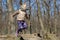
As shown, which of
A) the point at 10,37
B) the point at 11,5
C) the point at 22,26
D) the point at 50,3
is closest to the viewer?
the point at 22,26

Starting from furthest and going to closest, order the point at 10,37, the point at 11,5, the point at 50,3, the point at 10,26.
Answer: the point at 50,3 → the point at 11,5 → the point at 10,26 → the point at 10,37

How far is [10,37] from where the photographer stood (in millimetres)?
10773

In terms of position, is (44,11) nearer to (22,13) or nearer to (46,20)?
(46,20)

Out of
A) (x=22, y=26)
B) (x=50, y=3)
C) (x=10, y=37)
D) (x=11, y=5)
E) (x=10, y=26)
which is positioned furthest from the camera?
(x=50, y=3)

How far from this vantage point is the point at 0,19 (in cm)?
1816

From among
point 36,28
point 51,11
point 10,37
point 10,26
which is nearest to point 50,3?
point 51,11

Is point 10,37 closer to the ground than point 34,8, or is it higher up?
closer to the ground

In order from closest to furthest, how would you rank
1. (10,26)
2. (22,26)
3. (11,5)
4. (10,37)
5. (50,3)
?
(22,26), (10,37), (10,26), (11,5), (50,3)

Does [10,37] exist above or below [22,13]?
below

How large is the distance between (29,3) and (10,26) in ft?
8.85

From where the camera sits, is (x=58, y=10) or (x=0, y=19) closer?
(x=0, y=19)

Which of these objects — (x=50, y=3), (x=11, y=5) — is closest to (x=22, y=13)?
(x=11, y=5)

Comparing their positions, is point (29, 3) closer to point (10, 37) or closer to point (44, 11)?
point (44, 11)

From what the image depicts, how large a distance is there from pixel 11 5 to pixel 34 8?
2.01m
